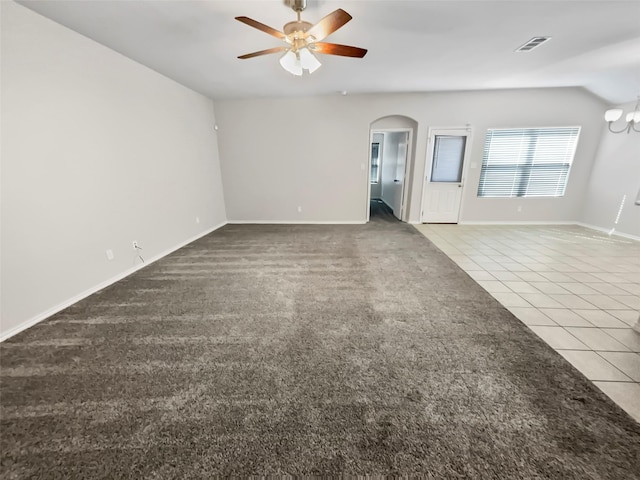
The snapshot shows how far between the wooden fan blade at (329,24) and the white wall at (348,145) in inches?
134

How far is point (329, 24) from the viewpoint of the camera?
1.88 metres

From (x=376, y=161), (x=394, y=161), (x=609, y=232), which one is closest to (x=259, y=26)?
(x=394, y=161)

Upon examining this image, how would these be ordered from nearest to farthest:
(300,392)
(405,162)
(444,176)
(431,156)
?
(300,392) < (431,156) < (444,176) < (405,162)

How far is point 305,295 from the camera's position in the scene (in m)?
2.70

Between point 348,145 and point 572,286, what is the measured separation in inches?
167

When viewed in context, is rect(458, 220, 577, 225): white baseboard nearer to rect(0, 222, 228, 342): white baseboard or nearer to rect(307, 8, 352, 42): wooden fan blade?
rect(307, 8, 352, 42): wooden fan blade

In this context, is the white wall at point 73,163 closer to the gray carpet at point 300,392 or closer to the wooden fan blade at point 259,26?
the gray carpet at point 300,392

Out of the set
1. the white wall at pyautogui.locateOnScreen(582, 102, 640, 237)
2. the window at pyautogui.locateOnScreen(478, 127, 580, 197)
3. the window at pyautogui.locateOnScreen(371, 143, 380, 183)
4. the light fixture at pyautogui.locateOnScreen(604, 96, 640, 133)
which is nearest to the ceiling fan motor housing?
the window at pyautogui.locateOnScreen(478, 127, 580, 197)

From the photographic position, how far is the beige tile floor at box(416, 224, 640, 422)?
1.77 meters

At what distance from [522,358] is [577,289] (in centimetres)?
169

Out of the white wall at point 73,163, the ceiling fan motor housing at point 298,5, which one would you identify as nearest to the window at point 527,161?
the ceiling fan motor housing at point 298,5

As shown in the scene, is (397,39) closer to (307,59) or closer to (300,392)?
(307,59)

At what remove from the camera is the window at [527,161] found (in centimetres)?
510

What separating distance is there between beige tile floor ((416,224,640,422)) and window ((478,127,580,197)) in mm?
902
